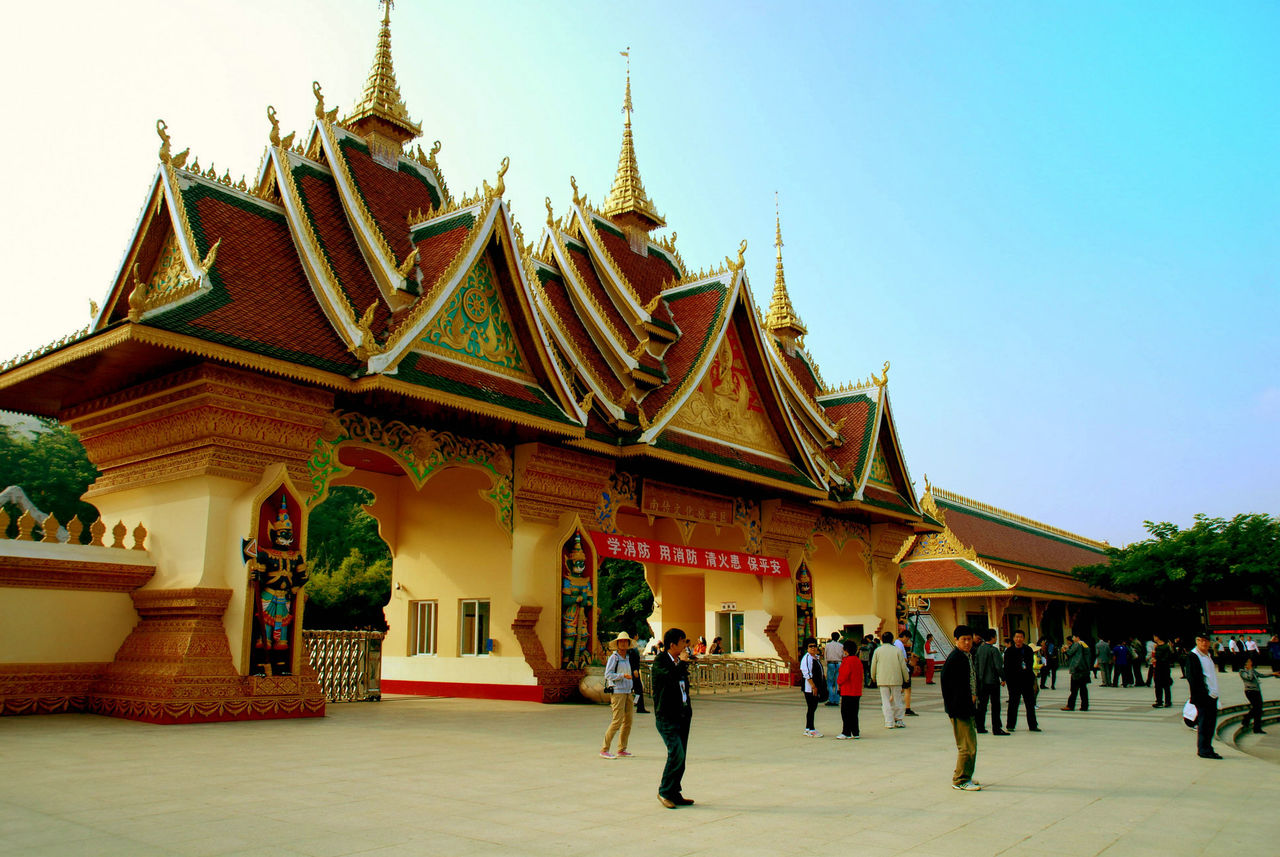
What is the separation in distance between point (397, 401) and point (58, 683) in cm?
515

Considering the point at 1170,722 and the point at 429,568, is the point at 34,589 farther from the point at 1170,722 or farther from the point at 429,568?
the point at 1170,722

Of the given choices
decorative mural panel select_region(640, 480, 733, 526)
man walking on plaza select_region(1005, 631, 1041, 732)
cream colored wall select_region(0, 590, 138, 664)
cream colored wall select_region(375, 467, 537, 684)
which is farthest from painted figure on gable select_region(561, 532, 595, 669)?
man walking on plaza select_region(1005, 631, 1041, 732)

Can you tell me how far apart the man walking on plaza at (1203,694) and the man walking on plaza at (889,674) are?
342cm

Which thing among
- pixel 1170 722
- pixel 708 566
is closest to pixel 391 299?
pixel 708 566

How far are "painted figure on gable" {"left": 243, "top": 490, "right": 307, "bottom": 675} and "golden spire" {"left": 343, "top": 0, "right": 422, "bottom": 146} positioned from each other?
8.01 meters

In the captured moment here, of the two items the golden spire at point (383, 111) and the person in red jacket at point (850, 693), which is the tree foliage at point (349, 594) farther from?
the person in red jacket at point (850, 693)

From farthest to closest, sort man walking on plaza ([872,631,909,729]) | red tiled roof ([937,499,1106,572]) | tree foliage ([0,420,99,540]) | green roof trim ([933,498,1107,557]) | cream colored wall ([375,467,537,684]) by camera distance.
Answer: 1. green roof trim ([933,498,1107,557])
2. red tiled roof ([937,499,1106,572])
3. tree foliage ([0,420,99,540])
4. cream colored wall ([375,467,537,684])
5. man walking on plaza ([872,631,909,729])

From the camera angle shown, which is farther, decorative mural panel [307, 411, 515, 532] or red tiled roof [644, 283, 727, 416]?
red tiled roof [644, 283, 727, 416]

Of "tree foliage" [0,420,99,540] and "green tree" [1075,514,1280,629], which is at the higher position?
"tree foliage" [0,420,99,540]

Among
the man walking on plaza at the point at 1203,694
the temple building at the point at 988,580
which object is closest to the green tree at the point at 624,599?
the temple building at the point at 988,580

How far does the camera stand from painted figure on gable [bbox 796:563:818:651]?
21.8 metres

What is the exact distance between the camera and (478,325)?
14.8 meters

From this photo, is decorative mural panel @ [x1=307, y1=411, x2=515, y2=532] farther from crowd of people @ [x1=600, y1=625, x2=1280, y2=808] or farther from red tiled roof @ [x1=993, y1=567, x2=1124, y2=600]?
red tiled roof @ [x1=993, y1=567, x2=1124, y2=600]

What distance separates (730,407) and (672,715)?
13591 millimetres
